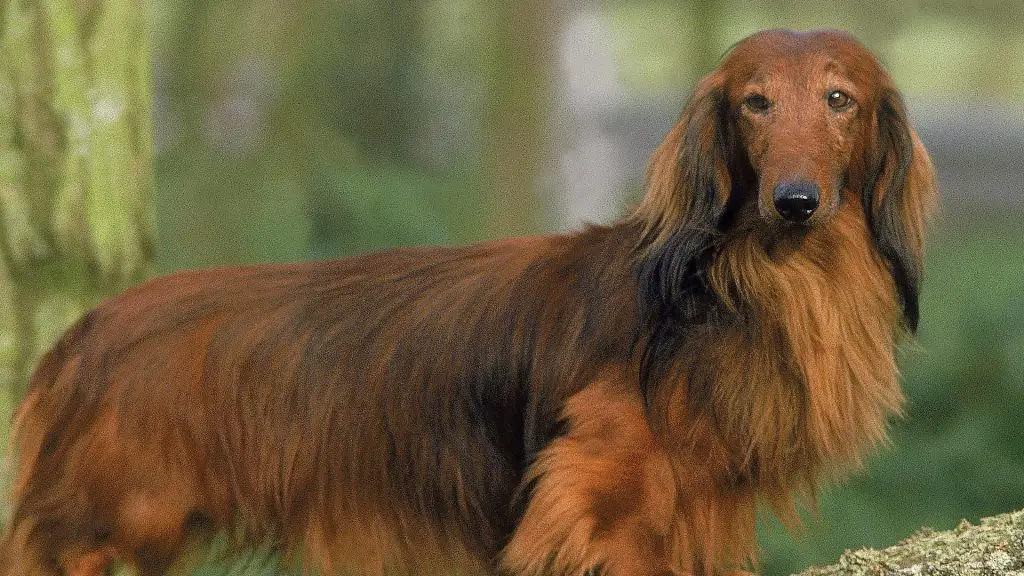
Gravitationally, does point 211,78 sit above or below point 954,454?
above

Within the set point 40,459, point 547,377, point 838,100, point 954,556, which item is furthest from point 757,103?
point 40,459

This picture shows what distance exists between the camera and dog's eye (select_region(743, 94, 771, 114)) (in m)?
4.22

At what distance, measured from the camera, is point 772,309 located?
Answer: 14.3ft

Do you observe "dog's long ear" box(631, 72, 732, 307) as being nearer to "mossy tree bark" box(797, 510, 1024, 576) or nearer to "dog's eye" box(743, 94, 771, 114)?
"dog's eye" box(743, 94, 771, 114)

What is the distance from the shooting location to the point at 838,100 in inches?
167

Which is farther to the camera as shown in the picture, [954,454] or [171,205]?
[171,205]

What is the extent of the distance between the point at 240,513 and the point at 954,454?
5.51 m

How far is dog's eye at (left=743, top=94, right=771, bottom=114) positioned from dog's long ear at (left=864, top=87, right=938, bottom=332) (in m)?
0.38

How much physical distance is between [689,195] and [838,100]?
485mm

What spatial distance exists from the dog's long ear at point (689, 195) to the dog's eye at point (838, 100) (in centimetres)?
31

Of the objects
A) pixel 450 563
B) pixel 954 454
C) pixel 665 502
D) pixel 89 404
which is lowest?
pixel 954 454

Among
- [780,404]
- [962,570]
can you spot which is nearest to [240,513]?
[780,404]

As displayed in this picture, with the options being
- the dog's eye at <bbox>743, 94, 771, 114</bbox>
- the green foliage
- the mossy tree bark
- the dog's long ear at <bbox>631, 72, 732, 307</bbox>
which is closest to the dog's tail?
the dog's long ear at <bbox>631, 72, 732, 307</bbox>

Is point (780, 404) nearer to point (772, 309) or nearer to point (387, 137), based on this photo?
point (772, 309)
